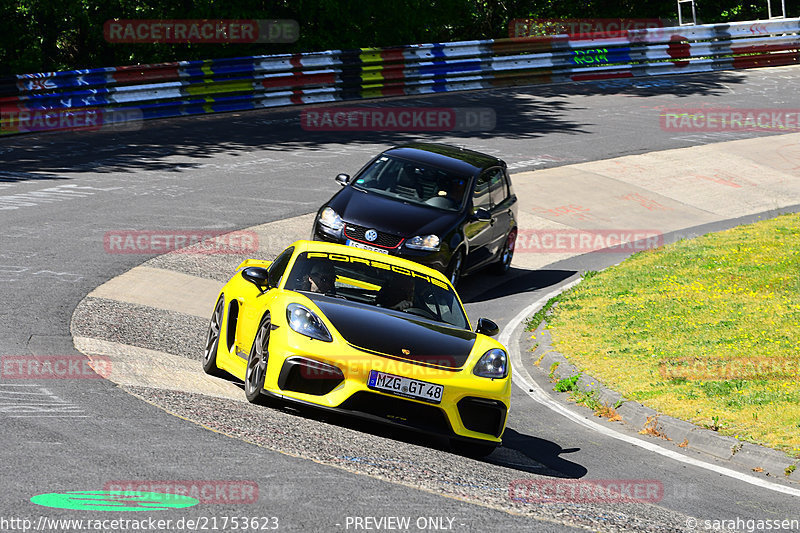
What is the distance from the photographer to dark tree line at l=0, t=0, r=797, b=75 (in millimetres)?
26469

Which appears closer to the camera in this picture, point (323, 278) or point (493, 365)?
point (493, 365)

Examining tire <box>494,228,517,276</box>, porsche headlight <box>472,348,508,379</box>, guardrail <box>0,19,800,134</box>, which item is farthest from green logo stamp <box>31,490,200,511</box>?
guardrail <box>0,19,800,134</box>

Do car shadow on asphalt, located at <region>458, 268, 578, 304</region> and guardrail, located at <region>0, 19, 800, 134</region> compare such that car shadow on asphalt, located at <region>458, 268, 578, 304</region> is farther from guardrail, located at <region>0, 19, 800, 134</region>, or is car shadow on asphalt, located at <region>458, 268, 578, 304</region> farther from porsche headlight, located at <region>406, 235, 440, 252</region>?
guardrail, located at <region>0, 19, 800, 134</region>

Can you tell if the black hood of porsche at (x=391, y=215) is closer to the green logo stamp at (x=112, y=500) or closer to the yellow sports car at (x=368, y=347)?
the yellow sports car at (x=368, y=347)

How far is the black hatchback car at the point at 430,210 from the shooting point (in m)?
13.9

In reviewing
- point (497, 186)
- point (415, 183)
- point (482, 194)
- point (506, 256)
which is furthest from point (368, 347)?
point (506, 256)

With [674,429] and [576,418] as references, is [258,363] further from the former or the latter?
[674,429]

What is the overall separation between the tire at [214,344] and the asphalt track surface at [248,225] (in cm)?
126

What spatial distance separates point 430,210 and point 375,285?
5266 millimetres

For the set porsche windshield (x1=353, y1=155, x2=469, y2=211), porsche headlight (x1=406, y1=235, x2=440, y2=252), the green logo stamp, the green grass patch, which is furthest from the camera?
porsche windshield (x1=353, y1=155, x2=469, y2=211)

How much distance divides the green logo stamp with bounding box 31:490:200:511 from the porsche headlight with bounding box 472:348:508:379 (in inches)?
119

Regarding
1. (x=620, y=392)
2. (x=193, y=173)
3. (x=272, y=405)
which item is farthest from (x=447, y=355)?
(x=193, y=173)

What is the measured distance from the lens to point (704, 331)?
12547 millimetres

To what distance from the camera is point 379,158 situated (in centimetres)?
1561
